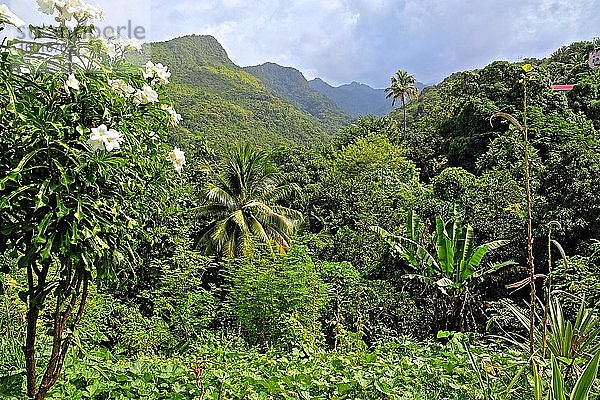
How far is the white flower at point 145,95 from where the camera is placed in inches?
80.0

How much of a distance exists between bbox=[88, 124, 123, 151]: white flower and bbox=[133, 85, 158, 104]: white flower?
35cm

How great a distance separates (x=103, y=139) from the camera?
1.70 metres

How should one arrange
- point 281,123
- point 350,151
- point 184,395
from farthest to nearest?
point 281,123, point 350,151, point 184,395

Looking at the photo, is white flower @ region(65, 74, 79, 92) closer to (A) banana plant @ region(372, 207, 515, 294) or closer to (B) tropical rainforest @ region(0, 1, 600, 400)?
(B) tropical rainforest @ region(0, 1, 600, 400)

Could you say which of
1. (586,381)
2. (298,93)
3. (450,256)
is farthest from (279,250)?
(298,93)

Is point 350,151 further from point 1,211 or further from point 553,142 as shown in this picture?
point 1,211

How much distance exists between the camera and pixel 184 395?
2219mm

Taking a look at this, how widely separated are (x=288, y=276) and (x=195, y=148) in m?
6.48

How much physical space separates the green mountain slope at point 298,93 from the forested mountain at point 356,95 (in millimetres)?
57850

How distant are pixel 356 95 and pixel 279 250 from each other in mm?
166766

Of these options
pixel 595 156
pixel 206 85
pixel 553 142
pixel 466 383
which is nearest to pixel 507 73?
pixel 553 142

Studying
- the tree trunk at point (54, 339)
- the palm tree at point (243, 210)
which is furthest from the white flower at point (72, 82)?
the palm tree at point (243, 210)

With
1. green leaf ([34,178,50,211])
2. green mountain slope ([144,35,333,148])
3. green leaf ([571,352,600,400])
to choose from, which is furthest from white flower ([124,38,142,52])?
green mountain slope ([144,35,333,148])

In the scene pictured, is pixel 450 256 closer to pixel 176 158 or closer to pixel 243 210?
pixel 176 158
